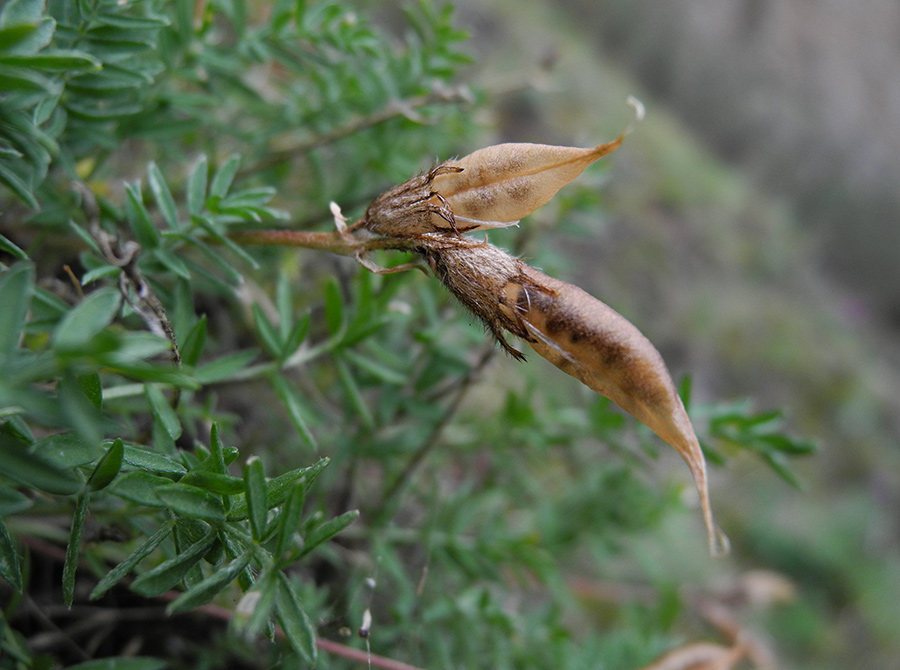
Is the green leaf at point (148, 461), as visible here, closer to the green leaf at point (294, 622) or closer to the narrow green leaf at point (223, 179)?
the green leaf at point (294, 622)

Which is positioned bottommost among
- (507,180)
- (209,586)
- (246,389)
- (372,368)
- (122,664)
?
(246,389)

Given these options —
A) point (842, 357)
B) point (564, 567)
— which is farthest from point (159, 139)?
point (842, 357)

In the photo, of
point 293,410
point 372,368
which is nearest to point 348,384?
point 372,368

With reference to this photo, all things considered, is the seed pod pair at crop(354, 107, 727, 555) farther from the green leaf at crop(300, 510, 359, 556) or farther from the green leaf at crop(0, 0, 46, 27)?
the green leaf at crop(0, 0, 46, 27)

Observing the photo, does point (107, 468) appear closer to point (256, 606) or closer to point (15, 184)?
point (256, 606)

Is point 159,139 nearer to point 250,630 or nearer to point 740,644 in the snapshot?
point 250,630

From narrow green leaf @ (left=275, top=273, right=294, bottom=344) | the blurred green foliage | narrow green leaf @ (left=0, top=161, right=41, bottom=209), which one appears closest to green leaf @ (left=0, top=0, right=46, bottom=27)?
the blurred green foliage

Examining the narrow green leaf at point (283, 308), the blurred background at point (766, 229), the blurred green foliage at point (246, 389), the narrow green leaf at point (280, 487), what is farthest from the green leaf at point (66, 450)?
the blurred background at point (766, 229)
